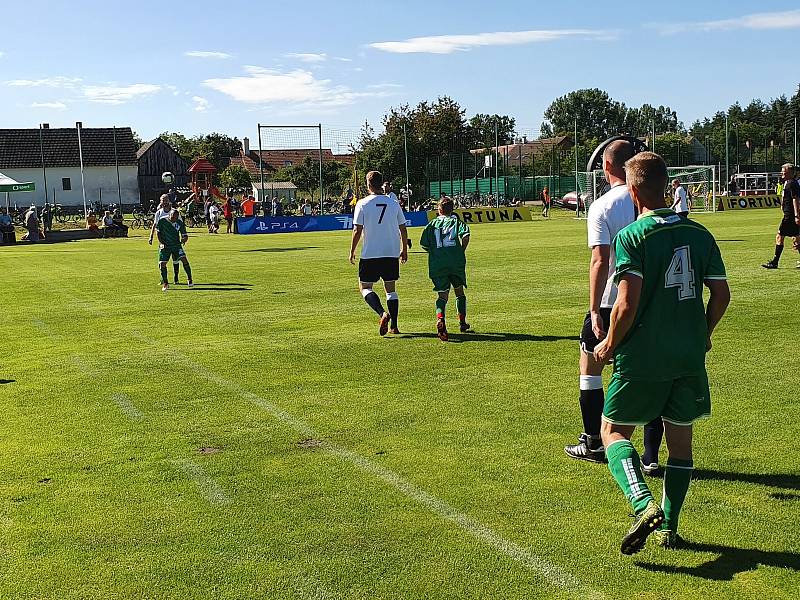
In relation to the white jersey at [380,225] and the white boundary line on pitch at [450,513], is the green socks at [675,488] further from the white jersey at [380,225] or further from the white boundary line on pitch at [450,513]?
the white jersey at [380,225]

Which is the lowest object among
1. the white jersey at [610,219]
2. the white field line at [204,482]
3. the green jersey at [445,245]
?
the white field line at [204,482]

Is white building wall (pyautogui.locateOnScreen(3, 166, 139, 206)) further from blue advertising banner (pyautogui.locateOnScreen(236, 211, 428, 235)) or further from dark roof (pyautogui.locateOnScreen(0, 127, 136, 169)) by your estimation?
blue advertising banner (pyautogui.locateOnScreen(236, 211, 428, 235))

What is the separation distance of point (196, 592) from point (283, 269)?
17835 millimetres

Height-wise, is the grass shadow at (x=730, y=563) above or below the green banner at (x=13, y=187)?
below

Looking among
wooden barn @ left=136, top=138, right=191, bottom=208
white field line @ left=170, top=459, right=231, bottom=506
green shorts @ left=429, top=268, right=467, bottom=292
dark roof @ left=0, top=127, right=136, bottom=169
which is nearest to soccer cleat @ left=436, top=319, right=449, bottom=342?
green shorts @ left=429, top=268, right=467, bottom=292

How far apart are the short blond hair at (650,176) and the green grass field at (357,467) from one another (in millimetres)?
1800

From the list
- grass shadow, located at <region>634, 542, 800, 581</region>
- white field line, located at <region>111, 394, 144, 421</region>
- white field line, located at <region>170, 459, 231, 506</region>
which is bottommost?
grass shadow, located at <region>634, 542, 800, 581</region>

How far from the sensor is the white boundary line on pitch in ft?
13.9

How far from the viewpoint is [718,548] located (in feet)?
14.9

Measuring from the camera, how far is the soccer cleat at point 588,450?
607 centimetres

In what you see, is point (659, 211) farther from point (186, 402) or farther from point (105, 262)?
point (105, 262)

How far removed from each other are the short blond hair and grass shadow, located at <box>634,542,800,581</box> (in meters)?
1.80

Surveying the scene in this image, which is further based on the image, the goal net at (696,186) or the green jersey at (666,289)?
the goal net at (696,186)

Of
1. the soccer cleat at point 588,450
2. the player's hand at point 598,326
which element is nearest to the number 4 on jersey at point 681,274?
the player's hand at point 598,326
